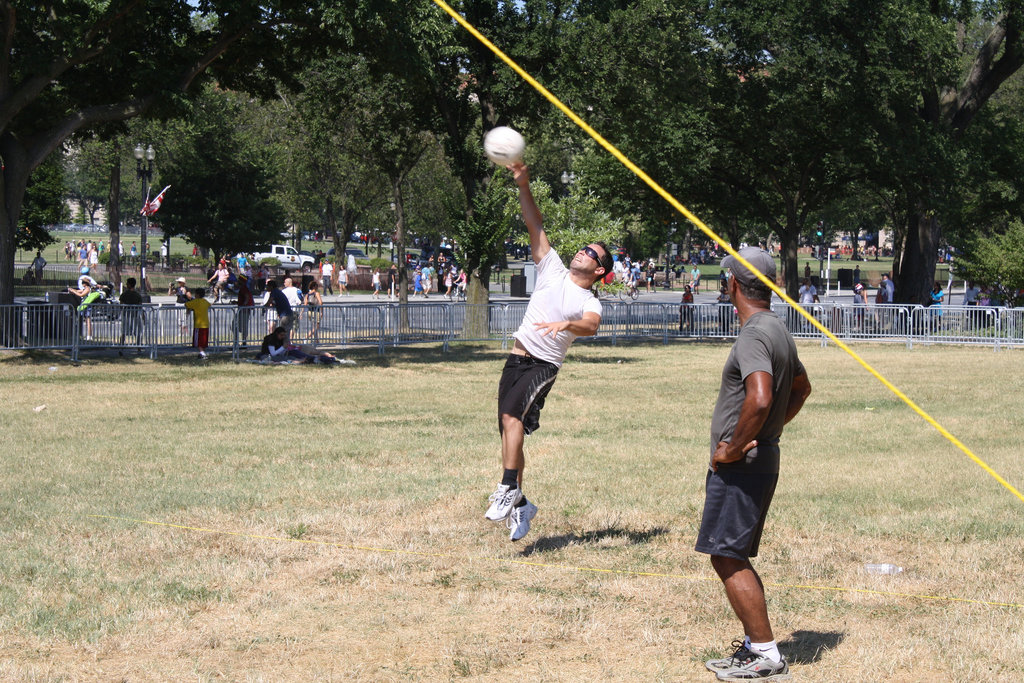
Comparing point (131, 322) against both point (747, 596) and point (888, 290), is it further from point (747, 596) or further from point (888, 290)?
point (888, 290)

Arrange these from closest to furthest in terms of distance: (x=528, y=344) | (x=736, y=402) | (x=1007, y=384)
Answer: (x=736, y=402) < (x=528, y=344) < (x=1007, y=384)

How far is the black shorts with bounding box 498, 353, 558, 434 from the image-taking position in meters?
7.50

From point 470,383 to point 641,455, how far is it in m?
7.76

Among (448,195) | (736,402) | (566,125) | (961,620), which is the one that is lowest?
(961,620)

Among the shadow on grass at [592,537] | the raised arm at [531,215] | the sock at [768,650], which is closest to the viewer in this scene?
the sock at [768,650]

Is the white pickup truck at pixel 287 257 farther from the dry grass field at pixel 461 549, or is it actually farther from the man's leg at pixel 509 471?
the man's leg at pixel 509 471

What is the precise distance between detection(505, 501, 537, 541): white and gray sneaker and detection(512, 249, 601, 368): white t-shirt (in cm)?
106

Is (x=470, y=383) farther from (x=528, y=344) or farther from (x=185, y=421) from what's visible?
(x=528, y=344)

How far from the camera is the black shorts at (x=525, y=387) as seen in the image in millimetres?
7496

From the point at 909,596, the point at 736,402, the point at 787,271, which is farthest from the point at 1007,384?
the point at 787,271

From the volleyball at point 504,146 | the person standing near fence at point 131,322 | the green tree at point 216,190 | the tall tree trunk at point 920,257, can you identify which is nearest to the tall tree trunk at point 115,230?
the green tree at point 216,190

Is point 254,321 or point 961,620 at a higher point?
point 254,321

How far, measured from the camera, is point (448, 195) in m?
28.2

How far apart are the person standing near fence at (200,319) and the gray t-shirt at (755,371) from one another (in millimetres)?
18366
